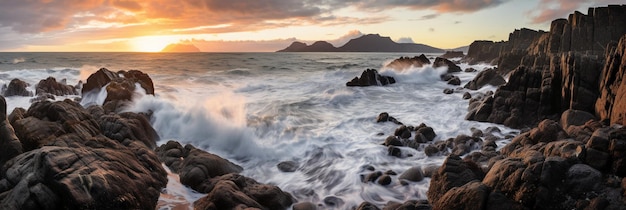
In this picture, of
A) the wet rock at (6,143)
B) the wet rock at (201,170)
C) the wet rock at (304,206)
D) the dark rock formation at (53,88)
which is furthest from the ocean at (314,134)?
the wet rock at (6,143)

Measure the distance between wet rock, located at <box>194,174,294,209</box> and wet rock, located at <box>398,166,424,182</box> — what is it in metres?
Answer: 3.19

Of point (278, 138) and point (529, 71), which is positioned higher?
point (529, 71)

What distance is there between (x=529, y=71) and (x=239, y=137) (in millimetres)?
12951

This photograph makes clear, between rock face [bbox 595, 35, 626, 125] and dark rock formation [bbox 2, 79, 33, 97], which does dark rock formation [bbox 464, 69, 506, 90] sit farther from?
dark rock formation [bbox 2, 79, 33, 97]

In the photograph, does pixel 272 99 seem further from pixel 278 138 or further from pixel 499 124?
pixel 499 124

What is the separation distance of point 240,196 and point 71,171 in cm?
328

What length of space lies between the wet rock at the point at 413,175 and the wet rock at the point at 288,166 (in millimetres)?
3318

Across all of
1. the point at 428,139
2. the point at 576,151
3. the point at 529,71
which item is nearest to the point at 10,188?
the point at 576,151

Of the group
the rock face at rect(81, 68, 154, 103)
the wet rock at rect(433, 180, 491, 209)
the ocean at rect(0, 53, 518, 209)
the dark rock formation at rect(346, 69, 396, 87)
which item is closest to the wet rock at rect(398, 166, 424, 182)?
the ocean at rect(0, 53, 518, 209)

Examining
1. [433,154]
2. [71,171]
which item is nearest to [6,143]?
[71,171]

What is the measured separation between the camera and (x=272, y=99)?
25719 millimetres

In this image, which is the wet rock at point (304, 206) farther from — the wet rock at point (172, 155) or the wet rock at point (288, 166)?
the wet rock at point (172, 155)

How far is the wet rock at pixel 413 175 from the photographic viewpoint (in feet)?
33.7

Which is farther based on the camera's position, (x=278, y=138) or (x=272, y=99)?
(x=272, y=99)
